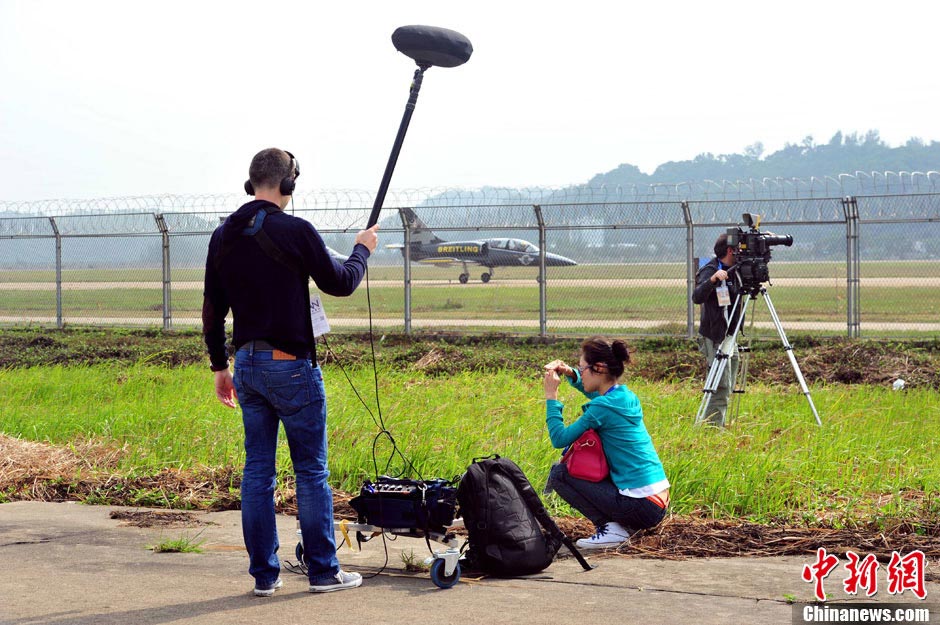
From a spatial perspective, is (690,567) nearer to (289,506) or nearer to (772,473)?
(772,473)

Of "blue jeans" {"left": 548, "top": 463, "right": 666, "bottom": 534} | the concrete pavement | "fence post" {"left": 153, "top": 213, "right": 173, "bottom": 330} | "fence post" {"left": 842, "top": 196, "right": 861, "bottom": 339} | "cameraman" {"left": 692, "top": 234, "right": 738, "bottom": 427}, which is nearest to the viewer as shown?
the concrete pavement

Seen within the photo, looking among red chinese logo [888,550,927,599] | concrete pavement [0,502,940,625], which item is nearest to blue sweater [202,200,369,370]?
concrete pavement [0,502,940,625]

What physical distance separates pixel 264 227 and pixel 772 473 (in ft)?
12.2

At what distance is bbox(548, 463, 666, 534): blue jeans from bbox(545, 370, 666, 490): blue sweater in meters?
0.08

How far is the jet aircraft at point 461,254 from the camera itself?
61.2ft

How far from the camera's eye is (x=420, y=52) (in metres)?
5.04

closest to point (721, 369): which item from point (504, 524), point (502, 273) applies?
Result: point (504, 524)

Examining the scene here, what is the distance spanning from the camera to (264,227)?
15.1ft

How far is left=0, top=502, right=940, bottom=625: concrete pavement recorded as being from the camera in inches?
169

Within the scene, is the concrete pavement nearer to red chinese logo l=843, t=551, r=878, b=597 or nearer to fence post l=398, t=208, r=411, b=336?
red chinese logo l=843, t=551, r=878, b=597

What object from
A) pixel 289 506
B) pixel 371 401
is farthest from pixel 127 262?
pixel 289 506

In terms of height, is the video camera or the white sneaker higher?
the video camera

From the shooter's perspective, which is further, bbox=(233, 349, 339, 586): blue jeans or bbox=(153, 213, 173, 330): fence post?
bbox=(153, 213, 173, 330): fence post

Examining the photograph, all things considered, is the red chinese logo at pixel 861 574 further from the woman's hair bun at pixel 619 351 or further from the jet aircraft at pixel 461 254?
the jet aircraft at pixel 461 254
